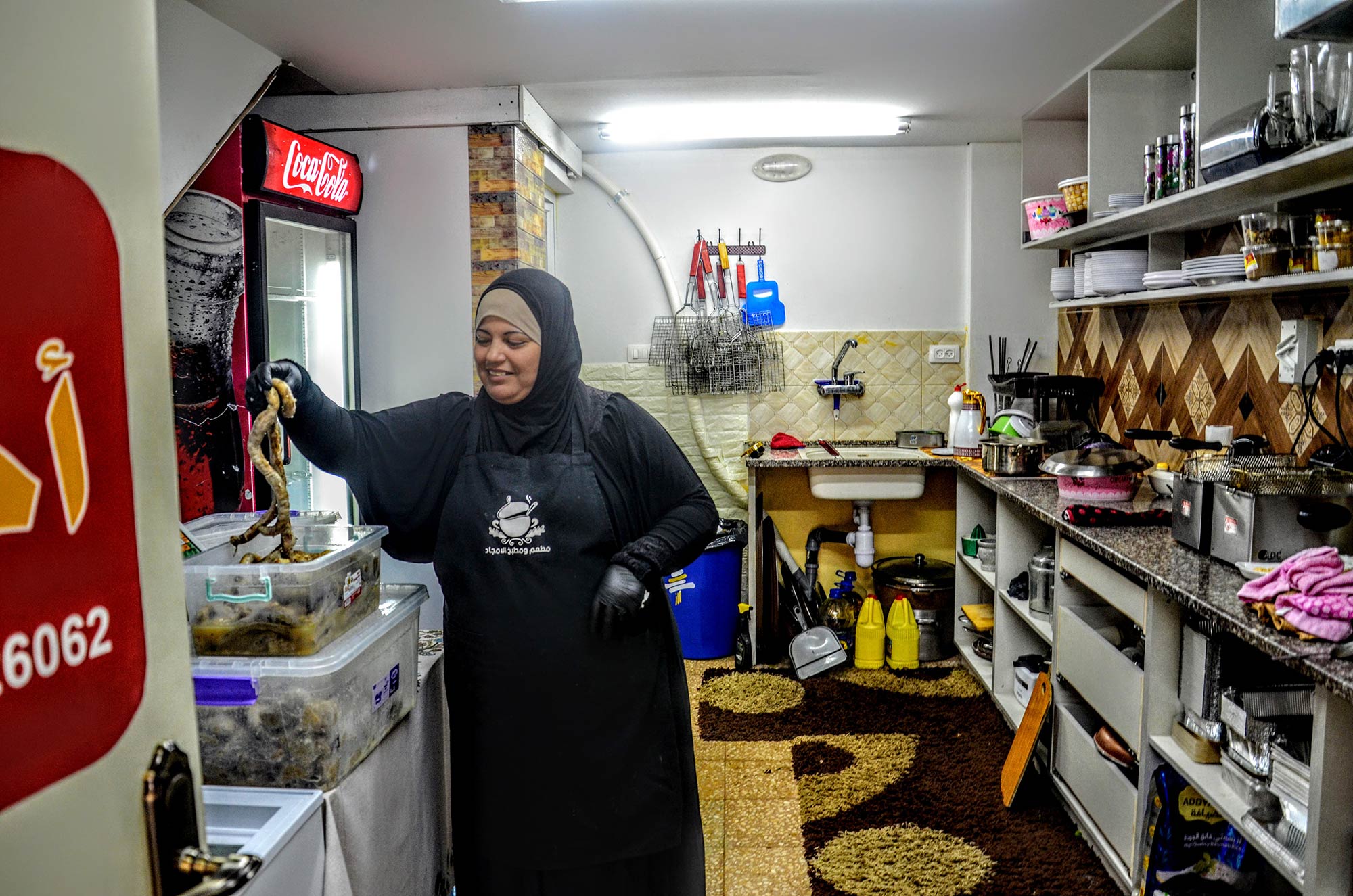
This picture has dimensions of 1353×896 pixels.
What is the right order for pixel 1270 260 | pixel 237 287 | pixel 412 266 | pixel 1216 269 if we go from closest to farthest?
pixel 1270 260
pixel 1216 269
pixel 237 287
pixel 412 266

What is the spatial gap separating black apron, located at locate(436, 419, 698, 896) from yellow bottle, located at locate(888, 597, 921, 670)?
8.27 ft

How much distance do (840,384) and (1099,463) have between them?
74.2 inches

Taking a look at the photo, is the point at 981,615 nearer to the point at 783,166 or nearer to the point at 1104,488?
the point at 1104,488

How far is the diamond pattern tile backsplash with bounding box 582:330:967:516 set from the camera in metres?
4.95

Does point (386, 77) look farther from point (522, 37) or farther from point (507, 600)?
point (507, 600)

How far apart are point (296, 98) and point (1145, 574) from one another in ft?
11.3

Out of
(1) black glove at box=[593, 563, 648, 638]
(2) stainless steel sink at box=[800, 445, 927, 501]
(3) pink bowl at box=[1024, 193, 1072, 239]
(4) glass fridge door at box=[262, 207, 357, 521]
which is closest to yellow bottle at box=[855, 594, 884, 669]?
(2) stainless steel sink at box=[800, 445, 927, 501]

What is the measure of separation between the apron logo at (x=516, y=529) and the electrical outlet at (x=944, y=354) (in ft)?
11.2

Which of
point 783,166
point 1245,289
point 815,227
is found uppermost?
point 783,166

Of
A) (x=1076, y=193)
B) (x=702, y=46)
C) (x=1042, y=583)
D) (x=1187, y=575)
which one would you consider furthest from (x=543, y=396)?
(x=1076, y=193)

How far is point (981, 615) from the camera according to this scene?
4.15 metres

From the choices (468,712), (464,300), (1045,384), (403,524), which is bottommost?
(468,712)

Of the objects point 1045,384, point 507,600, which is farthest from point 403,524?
point 1045,384

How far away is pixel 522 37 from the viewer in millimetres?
3141
